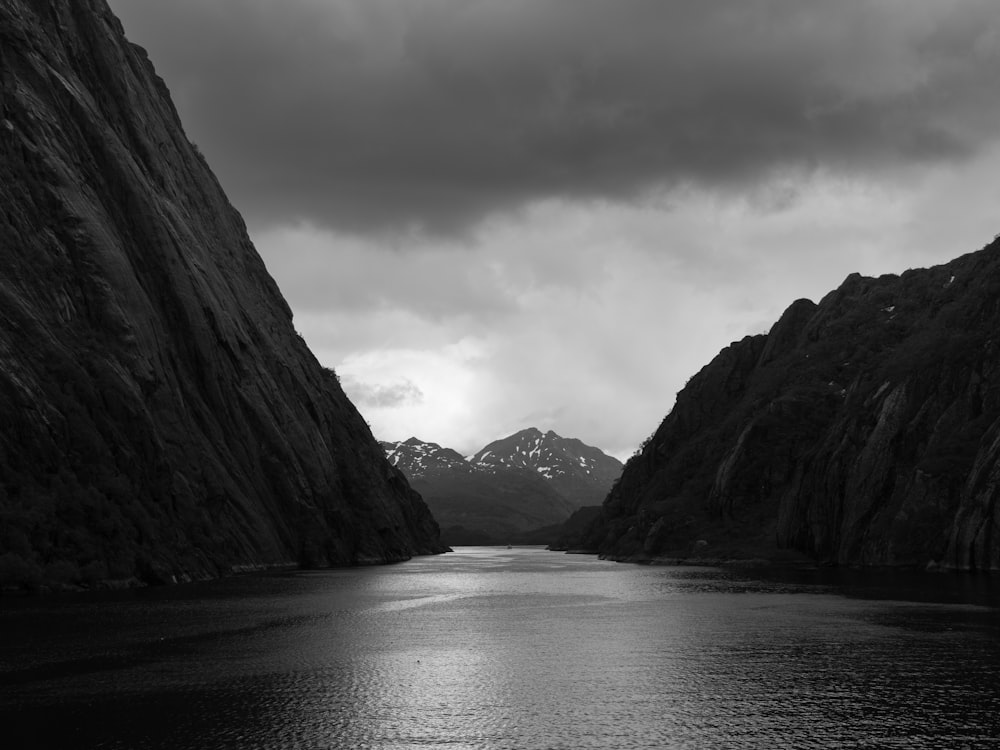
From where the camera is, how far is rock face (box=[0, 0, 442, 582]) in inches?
3462

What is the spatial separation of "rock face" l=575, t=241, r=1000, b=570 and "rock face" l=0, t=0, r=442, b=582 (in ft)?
221

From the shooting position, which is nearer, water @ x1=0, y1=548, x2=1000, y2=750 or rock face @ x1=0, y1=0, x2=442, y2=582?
water @ x1=0, y1=548, x2=1000, y2=750

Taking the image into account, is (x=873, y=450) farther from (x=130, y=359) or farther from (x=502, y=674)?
(x=502, y=674)

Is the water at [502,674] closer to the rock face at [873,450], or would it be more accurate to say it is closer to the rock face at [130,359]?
the rock face at [130,359]

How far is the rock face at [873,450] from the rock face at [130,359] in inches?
2652

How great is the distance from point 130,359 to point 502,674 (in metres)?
83.8

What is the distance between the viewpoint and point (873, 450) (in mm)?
126188

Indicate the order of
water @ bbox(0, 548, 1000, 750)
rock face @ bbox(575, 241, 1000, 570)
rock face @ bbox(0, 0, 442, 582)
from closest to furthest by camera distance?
water @ bbox(0, 548, 1000, 750) < rock face @ bbox(0, 0, 442, 582) < rock face @ bbox(575, 241, 1000, 570)

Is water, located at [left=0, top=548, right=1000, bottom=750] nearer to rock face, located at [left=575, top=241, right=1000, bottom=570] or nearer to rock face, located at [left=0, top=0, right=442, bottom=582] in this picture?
rock face, located at [left=0, top=0, right=442, bottom=582]

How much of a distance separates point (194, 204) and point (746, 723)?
487ft

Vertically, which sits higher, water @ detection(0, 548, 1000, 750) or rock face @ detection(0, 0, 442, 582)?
rock face @ detection(0, 0, 442, 582)

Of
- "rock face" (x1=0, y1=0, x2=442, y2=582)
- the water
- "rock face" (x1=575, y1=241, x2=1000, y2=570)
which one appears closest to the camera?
the water

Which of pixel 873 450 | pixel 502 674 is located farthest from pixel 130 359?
pixel 873 450

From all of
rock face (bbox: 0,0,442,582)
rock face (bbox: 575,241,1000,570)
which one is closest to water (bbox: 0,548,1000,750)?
rock face (bbox: 0,0,442,582)
